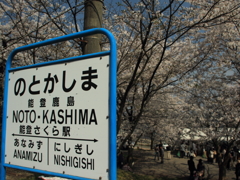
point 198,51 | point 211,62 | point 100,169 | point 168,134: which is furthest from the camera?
point 168,134

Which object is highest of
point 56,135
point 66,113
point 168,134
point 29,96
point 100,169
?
point 29,96

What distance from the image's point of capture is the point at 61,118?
1.40 metres

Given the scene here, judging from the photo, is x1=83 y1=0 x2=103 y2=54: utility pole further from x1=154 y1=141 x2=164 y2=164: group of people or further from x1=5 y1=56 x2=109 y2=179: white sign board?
x1=154 y1=141 x2=164 y2=164: group of people

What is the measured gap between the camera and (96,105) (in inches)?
49.5

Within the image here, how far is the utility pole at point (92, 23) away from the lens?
7.86 feet

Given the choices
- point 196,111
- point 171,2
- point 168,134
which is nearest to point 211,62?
point 196,111

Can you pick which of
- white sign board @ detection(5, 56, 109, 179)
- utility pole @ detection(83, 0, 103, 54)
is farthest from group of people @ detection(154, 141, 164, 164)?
white sign board @ detection(5, 56, 109, 179)

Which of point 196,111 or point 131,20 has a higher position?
point 131,20

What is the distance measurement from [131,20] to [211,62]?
5.38 metres

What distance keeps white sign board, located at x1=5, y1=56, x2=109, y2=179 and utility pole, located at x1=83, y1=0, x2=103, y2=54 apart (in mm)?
906

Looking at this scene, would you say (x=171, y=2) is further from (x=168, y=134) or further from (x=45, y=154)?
(x=168, y=134)

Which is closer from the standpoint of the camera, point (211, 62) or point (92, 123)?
point (92, 123)

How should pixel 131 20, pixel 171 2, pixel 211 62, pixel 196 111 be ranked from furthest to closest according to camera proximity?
pixel 196 111
pixel 211 62
pixel 131 20
pixel 171 2

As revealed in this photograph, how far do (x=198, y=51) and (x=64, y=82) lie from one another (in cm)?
868
